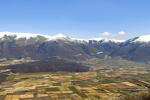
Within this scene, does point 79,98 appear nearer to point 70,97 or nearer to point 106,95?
point 70,97

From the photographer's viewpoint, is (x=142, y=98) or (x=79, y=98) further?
(x=79, y=98)

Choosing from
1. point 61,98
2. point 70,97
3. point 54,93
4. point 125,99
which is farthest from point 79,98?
point 125,99

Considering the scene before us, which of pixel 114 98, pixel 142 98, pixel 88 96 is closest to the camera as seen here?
pixel 142 98

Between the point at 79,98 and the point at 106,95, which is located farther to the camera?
the point at 106,95

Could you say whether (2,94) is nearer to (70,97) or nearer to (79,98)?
(70,97)

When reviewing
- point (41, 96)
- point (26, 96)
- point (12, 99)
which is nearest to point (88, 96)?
point (41, 96)

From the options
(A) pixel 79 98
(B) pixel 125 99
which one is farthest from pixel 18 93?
(B) pixel 125 99

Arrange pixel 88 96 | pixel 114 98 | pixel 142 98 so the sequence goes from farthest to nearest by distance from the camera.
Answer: pixel 88 96
pixel 114 98
pixel 142 98
